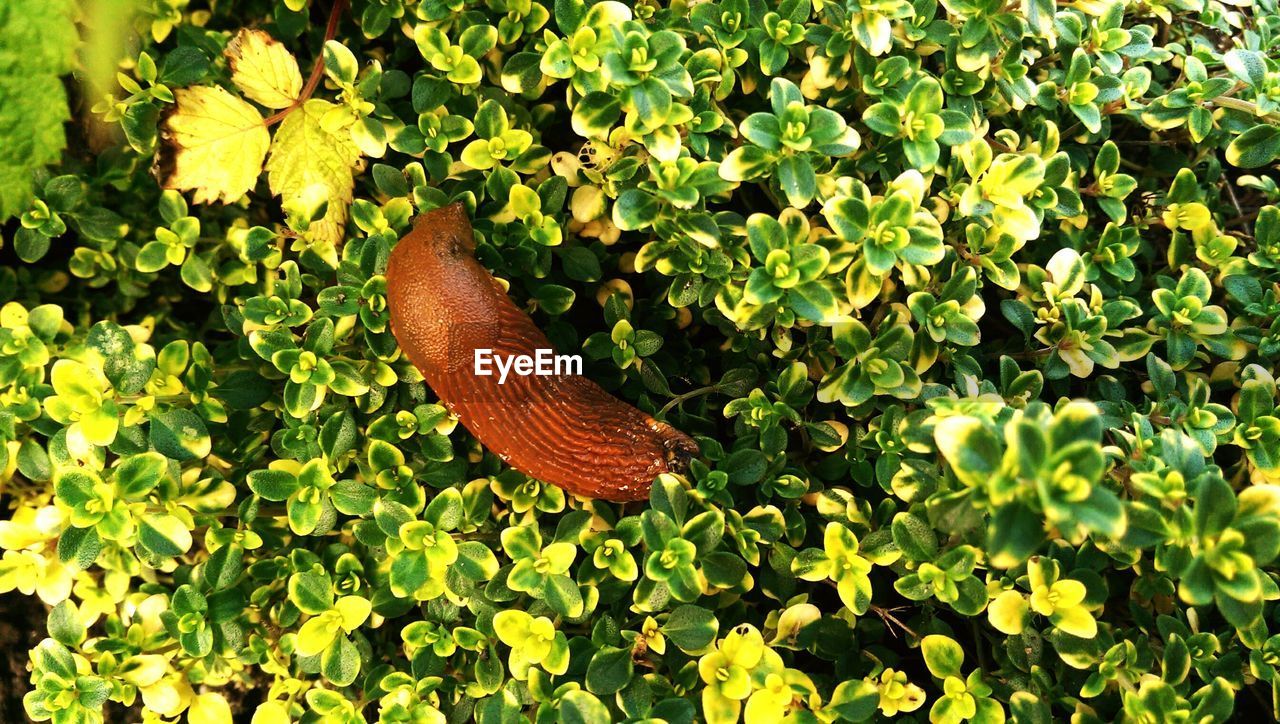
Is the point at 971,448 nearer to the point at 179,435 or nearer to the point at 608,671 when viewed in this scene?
the point at 608,671

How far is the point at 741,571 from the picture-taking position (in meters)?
1.26

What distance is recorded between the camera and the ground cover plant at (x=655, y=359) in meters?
1.25

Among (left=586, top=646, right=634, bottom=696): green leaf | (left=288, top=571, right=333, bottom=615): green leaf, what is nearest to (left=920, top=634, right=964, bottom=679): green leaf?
(left=586, top=646, right=634, bottom=696): green leaf

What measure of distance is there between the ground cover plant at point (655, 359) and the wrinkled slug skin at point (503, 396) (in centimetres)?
6

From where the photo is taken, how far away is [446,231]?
1.40 meters

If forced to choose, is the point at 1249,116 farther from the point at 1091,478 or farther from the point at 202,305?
the point at 202,305

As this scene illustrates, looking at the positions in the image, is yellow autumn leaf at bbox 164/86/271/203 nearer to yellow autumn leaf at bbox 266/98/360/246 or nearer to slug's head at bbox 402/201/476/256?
yellow autumn leaf at bbox 266/98/360/246

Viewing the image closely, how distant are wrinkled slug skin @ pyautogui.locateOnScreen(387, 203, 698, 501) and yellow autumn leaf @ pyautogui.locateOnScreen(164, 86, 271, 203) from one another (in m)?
0.46

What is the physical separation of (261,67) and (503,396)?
2.71 ft

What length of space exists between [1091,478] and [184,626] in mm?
1294

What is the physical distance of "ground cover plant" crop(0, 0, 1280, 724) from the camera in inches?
49.1

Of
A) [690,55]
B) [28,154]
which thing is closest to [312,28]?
[28,154]

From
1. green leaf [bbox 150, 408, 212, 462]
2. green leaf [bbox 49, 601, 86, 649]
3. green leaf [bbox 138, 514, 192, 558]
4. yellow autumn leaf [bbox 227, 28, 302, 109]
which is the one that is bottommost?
green leaf [bbox 49, 601, 86, 649]

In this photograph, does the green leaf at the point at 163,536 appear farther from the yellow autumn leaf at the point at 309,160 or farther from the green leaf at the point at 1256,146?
the green leaf at the point at 1256,146
